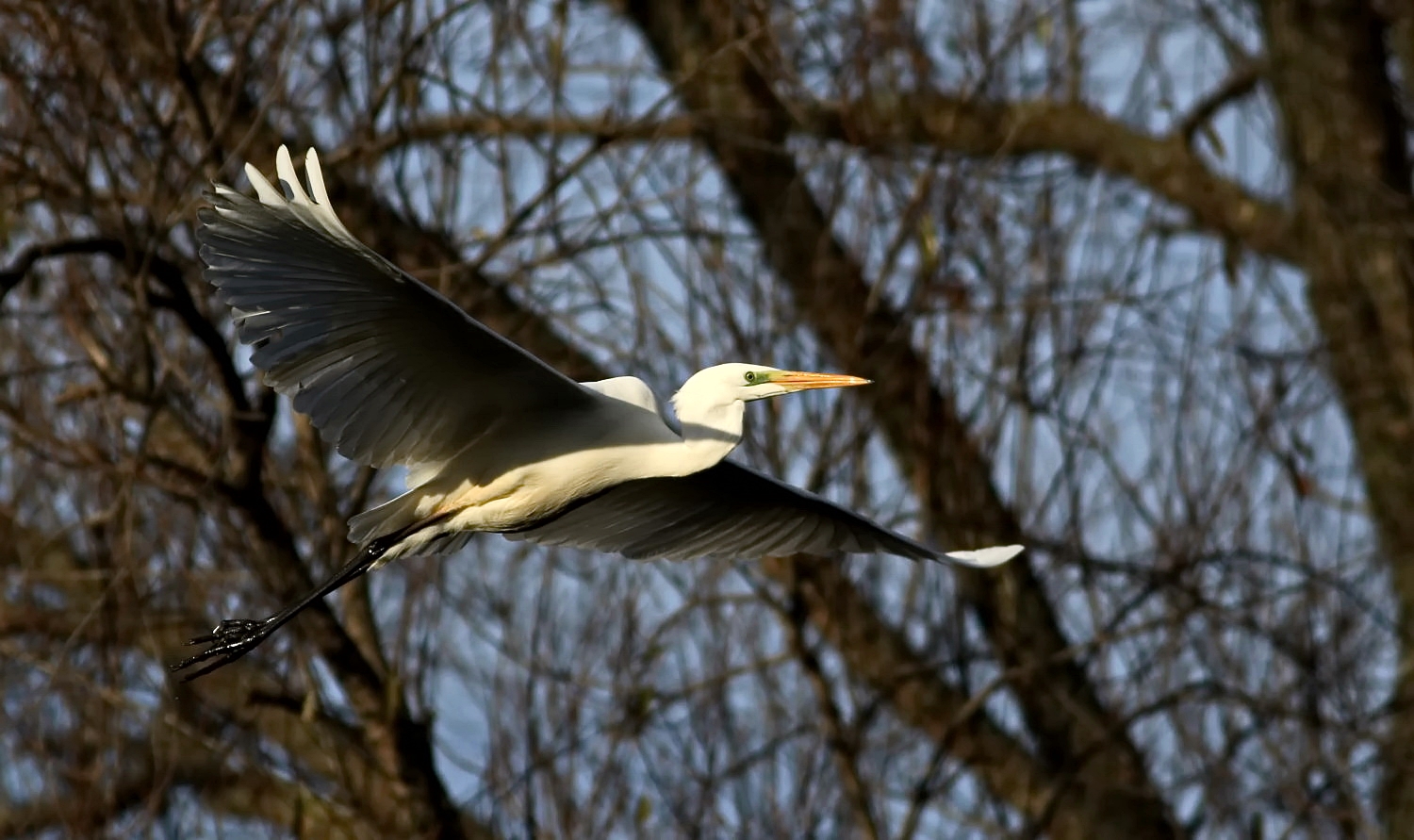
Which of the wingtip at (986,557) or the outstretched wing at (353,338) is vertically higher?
the outstretched wing at (353,338)

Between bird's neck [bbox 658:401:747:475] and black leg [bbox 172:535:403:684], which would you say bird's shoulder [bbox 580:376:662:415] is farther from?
black leg [bbox 172:535:403:684]

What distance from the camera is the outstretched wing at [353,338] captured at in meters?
3.49

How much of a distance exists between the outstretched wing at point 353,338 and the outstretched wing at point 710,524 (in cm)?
61

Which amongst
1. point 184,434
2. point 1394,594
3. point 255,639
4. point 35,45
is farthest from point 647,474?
point 1394,594

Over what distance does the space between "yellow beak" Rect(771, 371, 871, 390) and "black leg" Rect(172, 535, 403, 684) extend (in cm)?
101

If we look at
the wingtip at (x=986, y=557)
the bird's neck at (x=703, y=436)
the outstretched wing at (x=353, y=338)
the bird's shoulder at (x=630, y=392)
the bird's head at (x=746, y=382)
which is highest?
the outstretched wing at (x=353, y=338)

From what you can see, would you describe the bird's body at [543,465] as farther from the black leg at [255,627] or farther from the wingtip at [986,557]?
the wingtip at [986,557]

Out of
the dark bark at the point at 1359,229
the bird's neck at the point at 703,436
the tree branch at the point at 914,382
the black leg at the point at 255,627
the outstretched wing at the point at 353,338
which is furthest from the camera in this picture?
the dark bark at the point at 1359,229

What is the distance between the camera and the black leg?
165 inches

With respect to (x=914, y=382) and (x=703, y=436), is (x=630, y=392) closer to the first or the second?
(x=703, y=436)

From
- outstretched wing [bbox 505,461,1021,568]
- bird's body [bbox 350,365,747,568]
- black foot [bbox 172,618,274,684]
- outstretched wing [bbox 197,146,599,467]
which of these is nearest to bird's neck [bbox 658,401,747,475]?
bird's body [bbox 350,365,747,568]

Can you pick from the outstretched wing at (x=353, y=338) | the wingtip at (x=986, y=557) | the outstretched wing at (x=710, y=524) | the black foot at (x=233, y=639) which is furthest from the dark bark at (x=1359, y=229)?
the black foot at (x=233, y=639)

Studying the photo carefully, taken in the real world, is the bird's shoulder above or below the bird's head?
above

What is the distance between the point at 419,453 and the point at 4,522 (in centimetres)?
272
